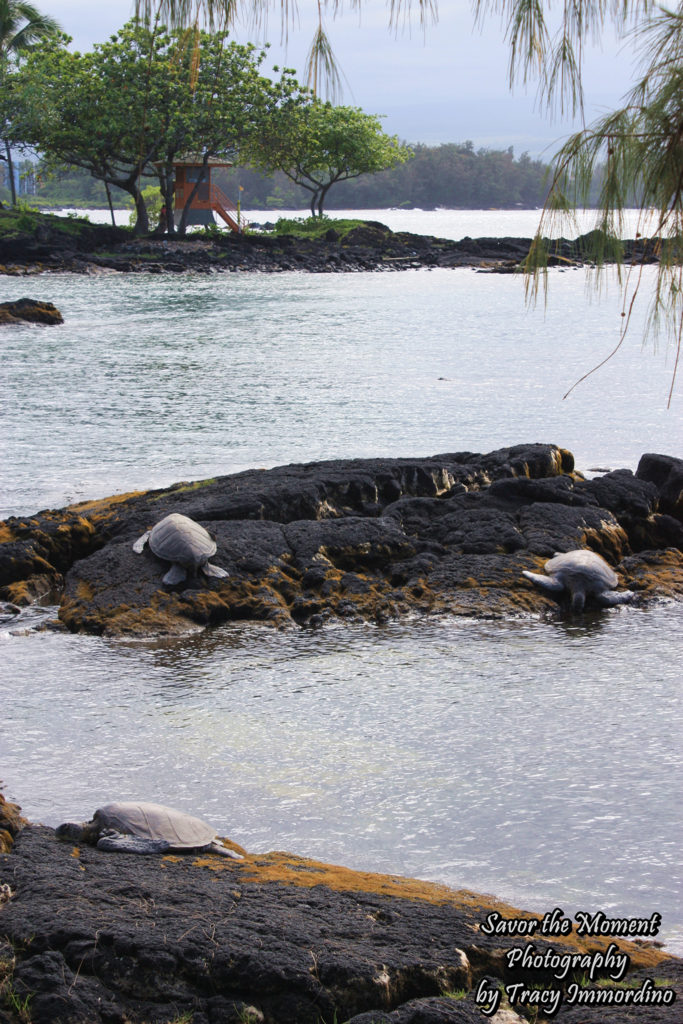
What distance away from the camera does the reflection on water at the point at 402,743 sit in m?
4.21

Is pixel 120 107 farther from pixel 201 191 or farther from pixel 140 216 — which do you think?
pixel 201 191

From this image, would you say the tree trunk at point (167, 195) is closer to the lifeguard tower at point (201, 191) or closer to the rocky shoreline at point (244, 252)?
the rocky shoreline at point (244, 252)

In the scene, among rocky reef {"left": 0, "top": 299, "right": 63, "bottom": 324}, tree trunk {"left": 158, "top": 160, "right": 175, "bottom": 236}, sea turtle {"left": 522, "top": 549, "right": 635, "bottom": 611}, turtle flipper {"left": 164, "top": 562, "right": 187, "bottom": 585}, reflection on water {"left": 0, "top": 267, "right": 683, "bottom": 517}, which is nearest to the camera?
turtle flipper {"left": 164, "top": 562, "right": 187, "bottom": 585}

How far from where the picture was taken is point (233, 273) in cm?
4681

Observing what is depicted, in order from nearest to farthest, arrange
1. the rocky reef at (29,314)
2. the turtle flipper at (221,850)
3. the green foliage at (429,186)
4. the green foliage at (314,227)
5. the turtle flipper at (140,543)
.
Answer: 1. the turtle flipper at (221,850)
2. the turtle flipper at (140,543)
3. the rocky reef at (29,314)
4. the green foliage at (314,227)
5. the green foliage at (429,186)

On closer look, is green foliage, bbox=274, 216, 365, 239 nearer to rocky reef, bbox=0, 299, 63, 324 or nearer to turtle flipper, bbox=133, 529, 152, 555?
rocky reef, bbox=0, 299, 63, 324

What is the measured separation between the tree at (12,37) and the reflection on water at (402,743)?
1897 inches

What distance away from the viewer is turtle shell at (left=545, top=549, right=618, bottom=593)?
7332 mm

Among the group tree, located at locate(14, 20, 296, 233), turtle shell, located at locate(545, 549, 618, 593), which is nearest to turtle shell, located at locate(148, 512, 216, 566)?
turtle shell, located at locate(545, 549, 618, 593)

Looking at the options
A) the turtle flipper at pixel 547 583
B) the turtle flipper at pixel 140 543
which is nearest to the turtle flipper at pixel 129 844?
the turtle flipper at pixel 140 543

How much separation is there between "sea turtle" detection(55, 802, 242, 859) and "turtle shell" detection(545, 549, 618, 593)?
4.05m

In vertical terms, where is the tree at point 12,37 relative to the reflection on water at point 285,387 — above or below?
above

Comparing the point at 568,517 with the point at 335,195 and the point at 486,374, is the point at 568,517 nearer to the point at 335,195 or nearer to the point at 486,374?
the point at 486,374

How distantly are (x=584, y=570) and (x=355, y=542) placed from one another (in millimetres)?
1721
